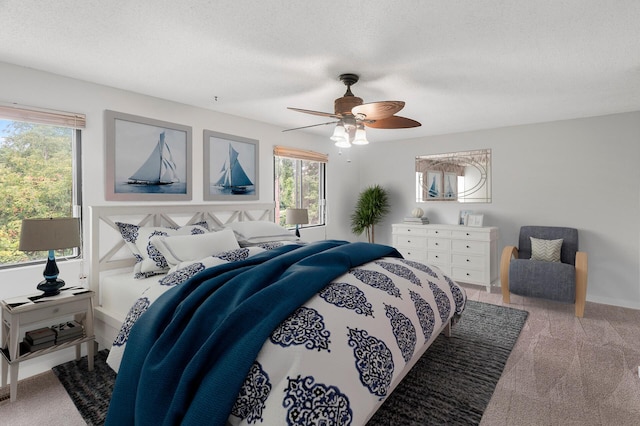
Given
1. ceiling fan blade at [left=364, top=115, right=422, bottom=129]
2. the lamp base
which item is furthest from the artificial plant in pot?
the lamp base

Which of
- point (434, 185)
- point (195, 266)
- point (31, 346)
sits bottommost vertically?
point (31, 346)

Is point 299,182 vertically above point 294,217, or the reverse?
point 299,182

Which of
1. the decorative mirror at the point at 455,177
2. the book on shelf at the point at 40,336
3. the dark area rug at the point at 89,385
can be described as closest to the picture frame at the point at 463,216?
the decorative mirror at the point at 455,177

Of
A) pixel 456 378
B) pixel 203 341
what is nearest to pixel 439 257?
pixel 456 378

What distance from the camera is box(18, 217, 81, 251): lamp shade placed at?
2281 millimetres

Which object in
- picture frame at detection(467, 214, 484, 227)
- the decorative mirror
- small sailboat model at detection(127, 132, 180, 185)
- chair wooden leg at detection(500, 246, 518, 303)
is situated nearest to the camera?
small sailboat model at detection(127, 132, 180, 185)

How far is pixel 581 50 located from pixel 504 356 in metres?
2.39

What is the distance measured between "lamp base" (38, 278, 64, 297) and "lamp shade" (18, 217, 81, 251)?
0.33m

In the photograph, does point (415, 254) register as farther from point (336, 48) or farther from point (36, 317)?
point (36, 317)

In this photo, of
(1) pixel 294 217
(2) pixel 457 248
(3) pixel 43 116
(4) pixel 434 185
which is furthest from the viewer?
(4) pixel 434 185

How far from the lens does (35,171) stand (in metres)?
2.78

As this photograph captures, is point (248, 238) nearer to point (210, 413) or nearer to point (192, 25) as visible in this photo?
point (192, 25)

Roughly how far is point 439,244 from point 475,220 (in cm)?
63

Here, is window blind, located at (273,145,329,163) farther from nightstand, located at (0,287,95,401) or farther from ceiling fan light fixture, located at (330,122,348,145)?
nightstand, located at (0,287,95,401)
